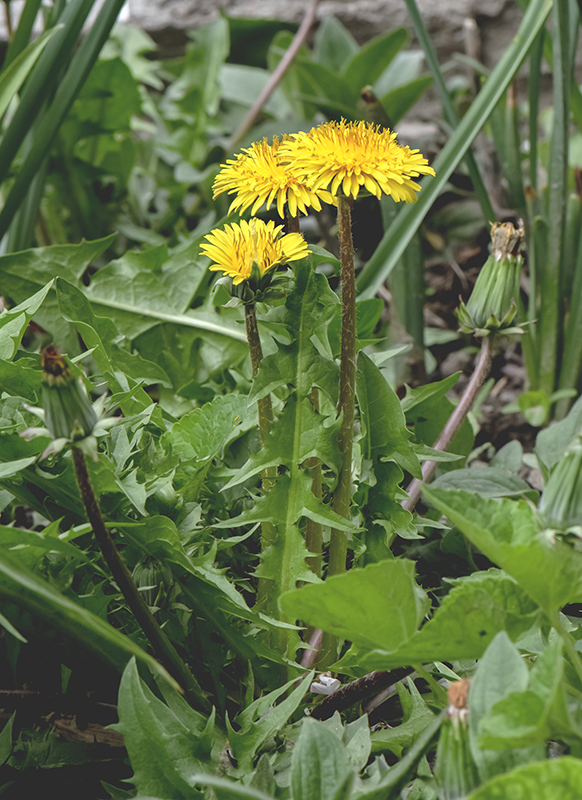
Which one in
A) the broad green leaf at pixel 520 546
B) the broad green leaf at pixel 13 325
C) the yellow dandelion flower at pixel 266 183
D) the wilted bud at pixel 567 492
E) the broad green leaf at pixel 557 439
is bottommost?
the broad green leaf at pixel 557 439

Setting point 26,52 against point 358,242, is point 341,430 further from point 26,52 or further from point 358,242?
point 358,242

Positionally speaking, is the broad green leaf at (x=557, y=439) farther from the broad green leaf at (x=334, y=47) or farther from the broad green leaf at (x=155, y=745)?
the broad green leaf at (x=334, y=47)

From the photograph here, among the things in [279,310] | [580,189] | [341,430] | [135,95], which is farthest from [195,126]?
[341,430]

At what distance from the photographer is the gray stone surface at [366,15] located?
84.0 inches

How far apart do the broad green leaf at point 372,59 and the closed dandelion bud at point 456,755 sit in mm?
1501

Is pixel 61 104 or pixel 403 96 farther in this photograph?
pixel 403 96

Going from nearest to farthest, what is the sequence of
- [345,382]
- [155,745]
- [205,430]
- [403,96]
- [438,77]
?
[155,745], [345,382], [205,430], [438,77], [403,96]

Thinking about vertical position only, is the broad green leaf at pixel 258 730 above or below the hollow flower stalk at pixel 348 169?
below

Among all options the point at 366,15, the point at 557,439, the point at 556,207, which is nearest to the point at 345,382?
the point at 557,439

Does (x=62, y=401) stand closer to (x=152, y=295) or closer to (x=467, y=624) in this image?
(x=467, y=624)

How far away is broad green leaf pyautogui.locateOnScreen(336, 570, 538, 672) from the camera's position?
1.47 feet

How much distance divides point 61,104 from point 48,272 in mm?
299

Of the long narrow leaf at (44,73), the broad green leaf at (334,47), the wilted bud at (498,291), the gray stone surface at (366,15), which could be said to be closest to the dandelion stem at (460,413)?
the wilted bud at (498,291)

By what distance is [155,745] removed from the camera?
513 mm
